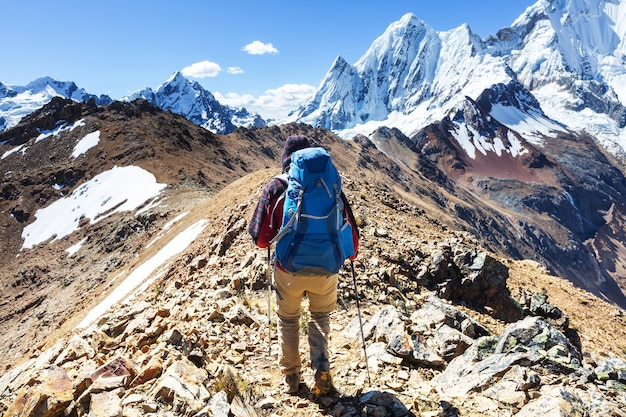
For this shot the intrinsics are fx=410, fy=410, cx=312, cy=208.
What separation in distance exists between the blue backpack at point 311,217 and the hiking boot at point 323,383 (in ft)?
5.24

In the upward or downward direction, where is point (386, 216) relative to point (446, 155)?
downward

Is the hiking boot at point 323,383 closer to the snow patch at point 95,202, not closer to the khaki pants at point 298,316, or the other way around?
the khaki pants at point 298,316

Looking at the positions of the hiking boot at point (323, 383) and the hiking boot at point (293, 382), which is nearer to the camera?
the hiking boot at point (323, 383)

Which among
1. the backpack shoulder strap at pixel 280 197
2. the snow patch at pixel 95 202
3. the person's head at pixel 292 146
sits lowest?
the backpack shoulder strap at pixel 280 197

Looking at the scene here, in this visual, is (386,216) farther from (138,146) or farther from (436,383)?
(138,146)

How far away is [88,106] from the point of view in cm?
7806

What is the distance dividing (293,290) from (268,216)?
3.48ft

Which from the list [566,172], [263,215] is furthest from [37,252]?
[566,172]

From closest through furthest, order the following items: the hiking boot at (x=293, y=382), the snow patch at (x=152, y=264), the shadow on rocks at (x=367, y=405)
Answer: the shadow on rocks at (x=367, y=405) < the hiking boot at (x=293, y=382) < the snow patch at (x=152, y=264)

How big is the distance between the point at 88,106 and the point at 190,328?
84.1m

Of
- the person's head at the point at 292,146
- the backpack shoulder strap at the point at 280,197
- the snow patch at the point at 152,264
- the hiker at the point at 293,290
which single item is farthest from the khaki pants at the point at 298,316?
the snow patch at the point at 152,264

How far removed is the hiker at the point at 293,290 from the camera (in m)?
5.55

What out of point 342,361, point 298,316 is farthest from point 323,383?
point 342,361

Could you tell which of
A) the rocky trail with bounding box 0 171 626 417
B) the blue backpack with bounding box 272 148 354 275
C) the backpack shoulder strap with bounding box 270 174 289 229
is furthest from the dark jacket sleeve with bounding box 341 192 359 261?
the rocky trail with bounding box 0 171 626 417
